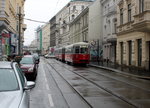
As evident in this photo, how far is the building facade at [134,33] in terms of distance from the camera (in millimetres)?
24531

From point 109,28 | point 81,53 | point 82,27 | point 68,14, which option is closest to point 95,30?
point 82,27

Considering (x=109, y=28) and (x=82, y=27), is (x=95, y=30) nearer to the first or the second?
(x=82, y=27)

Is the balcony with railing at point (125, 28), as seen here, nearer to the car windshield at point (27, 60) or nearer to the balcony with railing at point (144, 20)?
the balcony with railing at point (144, 20)

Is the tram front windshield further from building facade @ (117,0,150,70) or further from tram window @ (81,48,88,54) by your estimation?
building facade @ (117,0,150,70)

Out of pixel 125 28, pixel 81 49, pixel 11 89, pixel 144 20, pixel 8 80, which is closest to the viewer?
pixel 11 89

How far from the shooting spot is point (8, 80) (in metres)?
6.25

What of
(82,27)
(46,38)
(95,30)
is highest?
(46,38)

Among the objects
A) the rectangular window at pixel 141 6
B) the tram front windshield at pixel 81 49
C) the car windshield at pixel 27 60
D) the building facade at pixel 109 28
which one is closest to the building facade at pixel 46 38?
the building facade at pixel 109 28

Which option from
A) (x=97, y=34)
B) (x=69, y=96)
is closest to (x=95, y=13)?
(x=97, y=34)

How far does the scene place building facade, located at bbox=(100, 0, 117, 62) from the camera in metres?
40.8

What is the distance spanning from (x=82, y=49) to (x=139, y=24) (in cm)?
1428

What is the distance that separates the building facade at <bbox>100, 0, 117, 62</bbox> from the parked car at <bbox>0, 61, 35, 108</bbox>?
33431 millimetres

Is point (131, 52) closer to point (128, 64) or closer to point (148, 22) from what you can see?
point (128, 64)

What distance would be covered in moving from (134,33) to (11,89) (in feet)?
81.9
